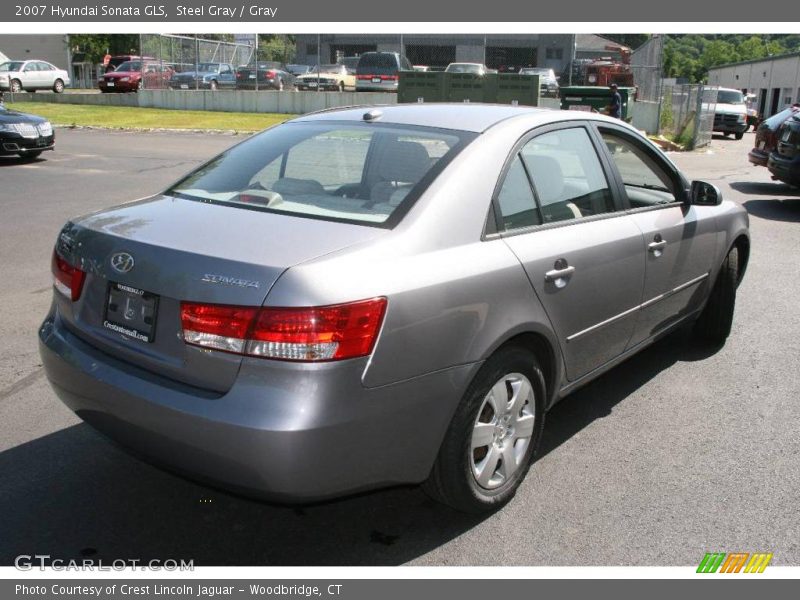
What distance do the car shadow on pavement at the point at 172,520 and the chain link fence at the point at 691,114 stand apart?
21.4 metres

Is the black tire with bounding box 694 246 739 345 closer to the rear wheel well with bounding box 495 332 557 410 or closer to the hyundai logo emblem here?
the rear wheel well with bounding box 495 332 557 410

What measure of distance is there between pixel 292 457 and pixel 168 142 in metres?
20.2

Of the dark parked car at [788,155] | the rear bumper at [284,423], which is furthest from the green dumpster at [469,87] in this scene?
the rear bumper at [284,423]

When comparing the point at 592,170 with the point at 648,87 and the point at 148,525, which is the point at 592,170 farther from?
the point at 648,87

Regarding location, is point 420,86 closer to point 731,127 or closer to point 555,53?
point 731,127

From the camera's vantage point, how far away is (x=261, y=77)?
3206 cm

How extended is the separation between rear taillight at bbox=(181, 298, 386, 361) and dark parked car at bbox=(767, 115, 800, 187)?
1165 centimetres

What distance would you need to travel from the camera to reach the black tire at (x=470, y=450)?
10.1ft

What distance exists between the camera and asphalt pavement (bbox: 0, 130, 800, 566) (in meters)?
3.15

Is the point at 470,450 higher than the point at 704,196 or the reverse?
the reverse

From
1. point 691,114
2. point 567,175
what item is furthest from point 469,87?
point 567,175

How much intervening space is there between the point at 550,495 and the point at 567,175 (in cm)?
154

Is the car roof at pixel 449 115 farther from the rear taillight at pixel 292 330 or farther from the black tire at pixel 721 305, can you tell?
the black tire at pixel 721 305

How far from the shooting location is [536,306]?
3377 millimetres
